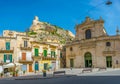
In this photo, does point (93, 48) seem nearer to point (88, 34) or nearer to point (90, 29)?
point (88, 34)

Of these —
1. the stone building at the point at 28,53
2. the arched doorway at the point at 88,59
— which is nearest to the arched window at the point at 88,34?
the arched doorway at the point at 88,59

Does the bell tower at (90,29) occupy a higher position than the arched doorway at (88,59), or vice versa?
the bell tower at (90,29)

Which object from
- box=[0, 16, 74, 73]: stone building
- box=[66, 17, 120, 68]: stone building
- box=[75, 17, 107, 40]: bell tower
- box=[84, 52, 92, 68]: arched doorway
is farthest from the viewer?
box=[84, 52, 92, 68]: arched doorway

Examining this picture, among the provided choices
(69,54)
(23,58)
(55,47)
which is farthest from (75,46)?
(23,58)

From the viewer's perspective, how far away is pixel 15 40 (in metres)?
41.4

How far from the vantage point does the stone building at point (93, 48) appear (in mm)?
45938

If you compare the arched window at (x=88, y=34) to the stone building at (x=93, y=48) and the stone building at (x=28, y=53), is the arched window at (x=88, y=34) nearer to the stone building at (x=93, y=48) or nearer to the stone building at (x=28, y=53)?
the stone building at (x=93, y=48)

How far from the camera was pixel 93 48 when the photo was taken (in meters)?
49.3

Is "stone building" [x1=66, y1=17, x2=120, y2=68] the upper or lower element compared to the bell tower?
lower

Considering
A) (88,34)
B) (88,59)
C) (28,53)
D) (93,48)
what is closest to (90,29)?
(88,34)

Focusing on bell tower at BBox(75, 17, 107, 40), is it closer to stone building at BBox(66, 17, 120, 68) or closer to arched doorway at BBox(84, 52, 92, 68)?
stone building at BBox(66, 17, 120, 68)

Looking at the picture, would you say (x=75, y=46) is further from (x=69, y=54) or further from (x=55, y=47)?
(x=55, y=47)

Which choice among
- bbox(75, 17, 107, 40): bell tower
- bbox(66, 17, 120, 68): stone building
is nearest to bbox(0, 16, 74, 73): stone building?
bbox(66, 17, 120, 68): stone building

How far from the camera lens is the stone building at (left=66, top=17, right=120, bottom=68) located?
45938 millimetres
